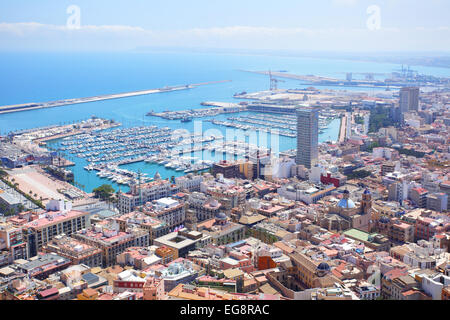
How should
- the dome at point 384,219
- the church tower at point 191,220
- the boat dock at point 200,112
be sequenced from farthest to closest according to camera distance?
the boat dock at point 200,112
the church tower at point 191,220
the dome at point 384,219

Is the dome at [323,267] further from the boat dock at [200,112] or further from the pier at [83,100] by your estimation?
the pier at [83,100]

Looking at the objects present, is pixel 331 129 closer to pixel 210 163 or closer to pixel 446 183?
pixel 210 163

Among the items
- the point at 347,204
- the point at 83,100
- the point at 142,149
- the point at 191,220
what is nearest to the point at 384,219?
the point at 347,204

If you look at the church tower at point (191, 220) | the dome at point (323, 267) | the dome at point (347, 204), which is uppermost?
the dome at point (347, 204)

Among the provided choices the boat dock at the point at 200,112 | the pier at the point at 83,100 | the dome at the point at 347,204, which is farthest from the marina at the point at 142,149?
the pier at the point at 83,100

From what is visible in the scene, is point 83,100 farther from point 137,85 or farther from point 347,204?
point 347,204

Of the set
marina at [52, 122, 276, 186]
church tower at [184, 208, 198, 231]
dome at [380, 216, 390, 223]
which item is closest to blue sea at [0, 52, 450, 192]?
marina at [52, 122, 276, 186]

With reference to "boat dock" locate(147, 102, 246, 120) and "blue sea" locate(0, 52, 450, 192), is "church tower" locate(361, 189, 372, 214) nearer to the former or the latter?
"blue sea" locate(0, 52, 450, 192)
